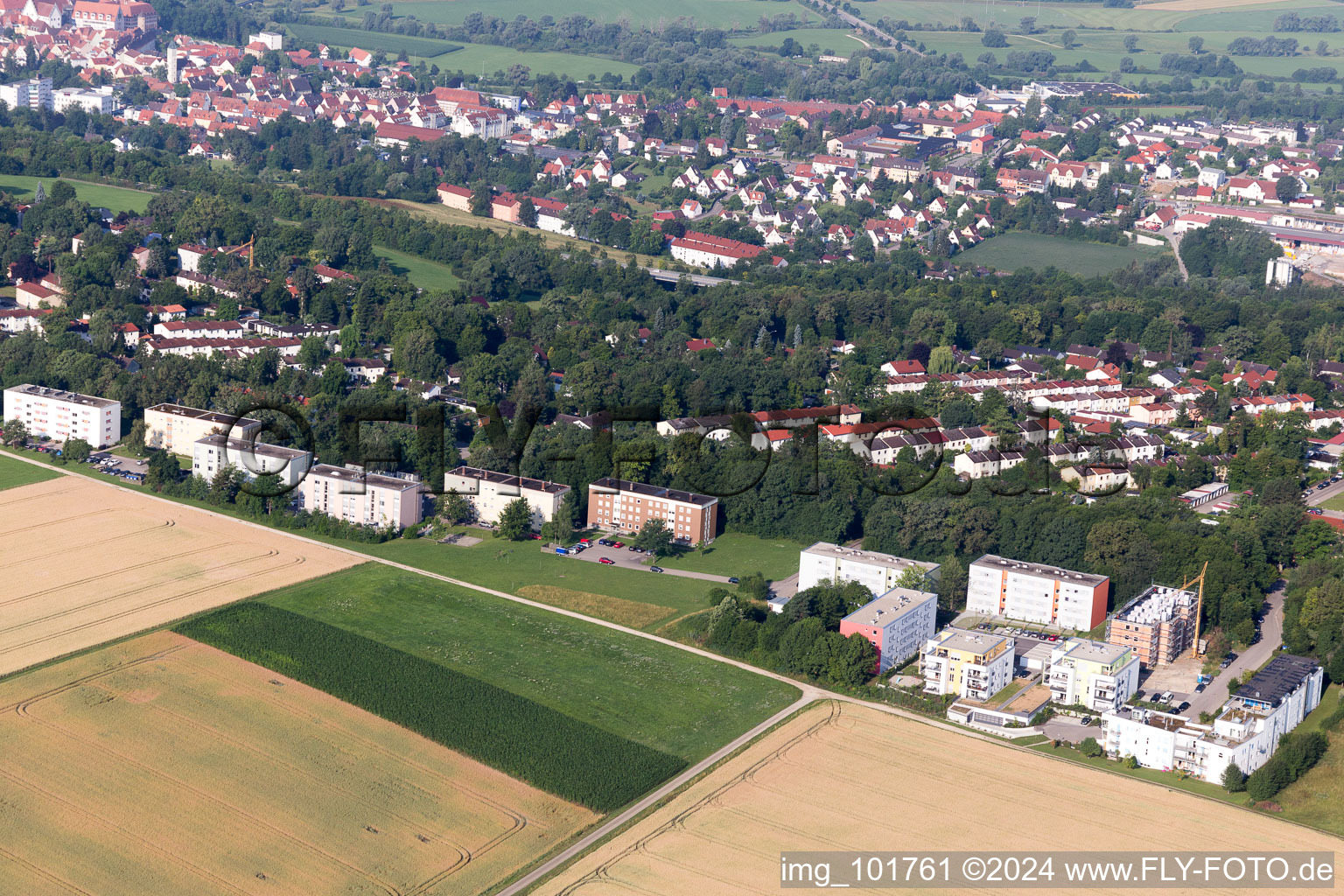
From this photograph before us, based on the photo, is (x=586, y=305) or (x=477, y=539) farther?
(x=586, y=305)

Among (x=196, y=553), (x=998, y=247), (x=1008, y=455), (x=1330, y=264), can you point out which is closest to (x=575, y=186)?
(x=998, y=247)

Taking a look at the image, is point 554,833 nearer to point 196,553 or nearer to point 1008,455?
point 196,553

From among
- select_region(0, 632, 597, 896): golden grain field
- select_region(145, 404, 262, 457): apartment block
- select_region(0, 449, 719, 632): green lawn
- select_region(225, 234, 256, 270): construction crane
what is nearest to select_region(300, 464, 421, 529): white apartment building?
select_region(0, 449, 719, 632): green lawn

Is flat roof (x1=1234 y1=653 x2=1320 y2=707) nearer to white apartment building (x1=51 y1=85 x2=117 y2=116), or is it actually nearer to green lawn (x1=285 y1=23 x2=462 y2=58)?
white apartment building (x1=51 y1=85 x2=117 y2=116)

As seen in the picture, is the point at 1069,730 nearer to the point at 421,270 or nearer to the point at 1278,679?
the point at 1278,679

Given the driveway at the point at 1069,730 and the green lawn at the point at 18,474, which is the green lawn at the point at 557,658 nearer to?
the driveway at the point at 1069,730

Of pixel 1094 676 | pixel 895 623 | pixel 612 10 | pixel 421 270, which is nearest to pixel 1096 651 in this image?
pixel 1094 676

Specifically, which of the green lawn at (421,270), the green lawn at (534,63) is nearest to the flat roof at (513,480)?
the green lawn at (421,270)
